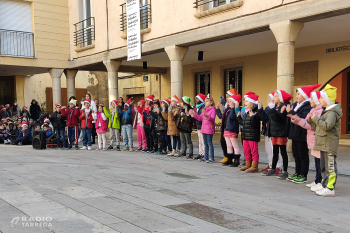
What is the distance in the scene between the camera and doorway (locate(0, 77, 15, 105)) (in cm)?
2312

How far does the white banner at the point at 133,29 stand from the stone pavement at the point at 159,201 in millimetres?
6852

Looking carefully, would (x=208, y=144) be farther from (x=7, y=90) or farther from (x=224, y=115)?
(x=7, y=90)

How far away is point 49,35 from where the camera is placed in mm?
18438

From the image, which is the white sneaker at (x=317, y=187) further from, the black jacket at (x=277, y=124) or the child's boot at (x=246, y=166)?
the child's boot at (x=246, y=166)

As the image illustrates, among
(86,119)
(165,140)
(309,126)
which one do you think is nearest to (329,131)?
(309,126)

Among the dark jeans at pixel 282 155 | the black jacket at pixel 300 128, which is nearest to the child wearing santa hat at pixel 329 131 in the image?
the black jacket at pixel 300 128

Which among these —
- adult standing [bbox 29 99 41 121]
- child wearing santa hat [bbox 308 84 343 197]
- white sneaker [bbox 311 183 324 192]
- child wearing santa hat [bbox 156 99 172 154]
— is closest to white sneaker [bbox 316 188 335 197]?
child wearing santa hat [bbox 308 84 343 197]

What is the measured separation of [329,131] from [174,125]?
5343 millimetres

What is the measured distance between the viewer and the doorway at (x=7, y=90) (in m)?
23.1

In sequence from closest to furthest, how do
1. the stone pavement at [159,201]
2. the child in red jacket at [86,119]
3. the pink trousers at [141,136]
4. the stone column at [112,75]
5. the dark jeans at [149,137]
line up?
1. the stone pavement at [159,201]
2. the dark jeans at [149,137]
3. the pink trousers at [141,136]
4. the child in red jacket at [86,119]
5. the stone column at [112,75]

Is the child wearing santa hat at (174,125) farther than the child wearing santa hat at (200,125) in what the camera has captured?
Yes

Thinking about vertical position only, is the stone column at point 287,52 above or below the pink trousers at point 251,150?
above

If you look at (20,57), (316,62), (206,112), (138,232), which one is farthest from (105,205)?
(20,57)

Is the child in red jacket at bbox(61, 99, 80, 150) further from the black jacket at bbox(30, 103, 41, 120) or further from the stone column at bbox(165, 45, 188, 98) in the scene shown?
the black jacket at bbox(30, 103, 41, 120)
